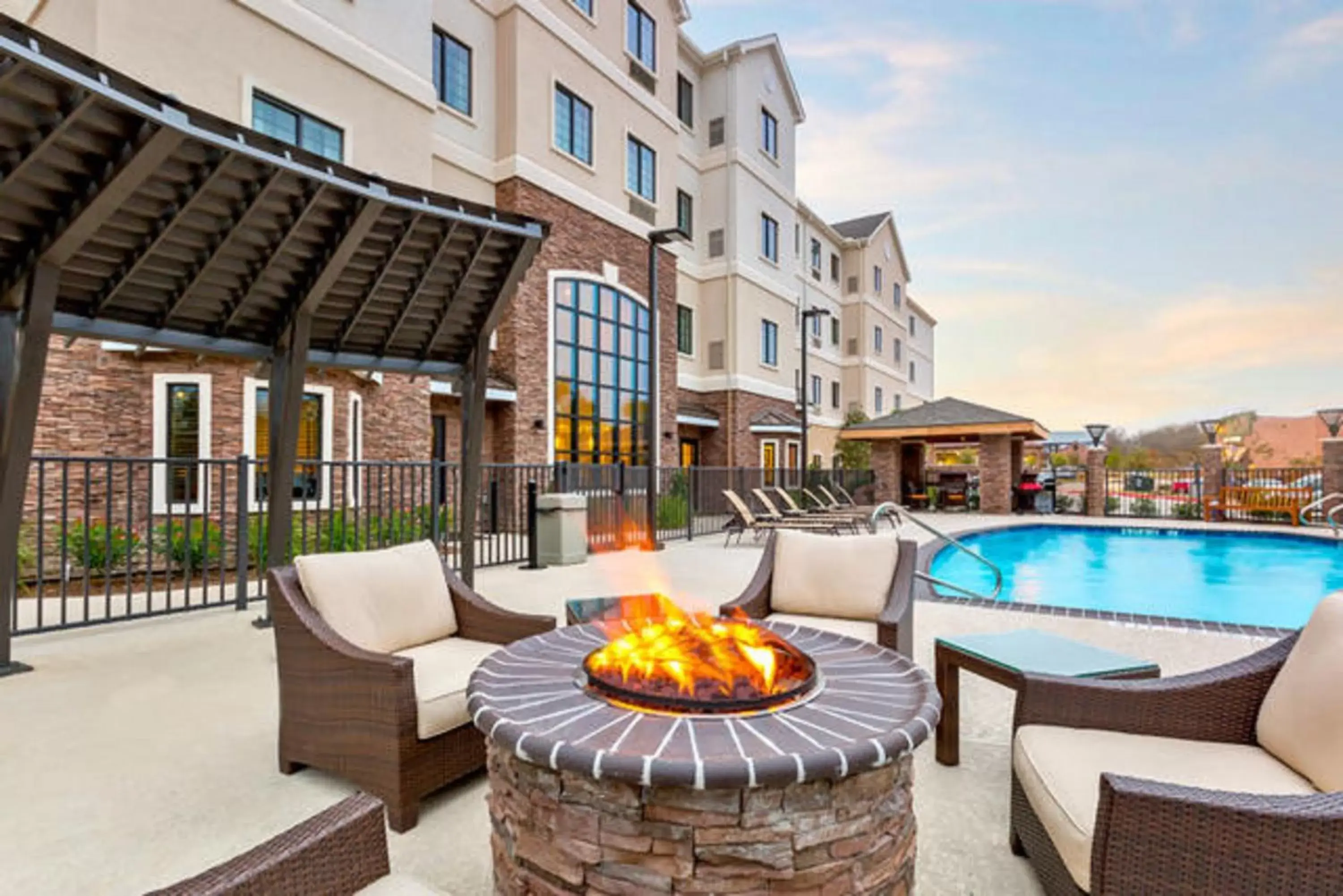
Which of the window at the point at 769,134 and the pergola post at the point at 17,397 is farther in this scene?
the window at the point at 769,134

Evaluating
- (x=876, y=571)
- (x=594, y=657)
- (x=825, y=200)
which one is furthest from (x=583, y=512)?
(x=825, y=200)

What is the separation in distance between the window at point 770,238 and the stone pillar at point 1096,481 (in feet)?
38.6

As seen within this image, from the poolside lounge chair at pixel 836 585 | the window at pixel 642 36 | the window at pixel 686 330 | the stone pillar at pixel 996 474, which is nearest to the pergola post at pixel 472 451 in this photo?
the poolside lounge chair at pixel 836 585

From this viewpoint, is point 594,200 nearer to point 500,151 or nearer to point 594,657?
point 500,151

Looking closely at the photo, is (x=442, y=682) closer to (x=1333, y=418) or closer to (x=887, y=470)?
(x=887, y=470)

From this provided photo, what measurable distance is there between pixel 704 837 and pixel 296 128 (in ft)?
39.1

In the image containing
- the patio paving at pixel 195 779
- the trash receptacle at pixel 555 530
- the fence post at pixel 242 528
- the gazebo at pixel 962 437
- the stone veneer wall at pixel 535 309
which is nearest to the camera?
the patio paving at pixel 195 779

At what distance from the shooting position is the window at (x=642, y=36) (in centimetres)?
1659

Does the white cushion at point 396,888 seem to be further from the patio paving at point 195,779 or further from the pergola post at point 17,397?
the pergola post at point 17,397

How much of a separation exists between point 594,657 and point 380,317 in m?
4.92

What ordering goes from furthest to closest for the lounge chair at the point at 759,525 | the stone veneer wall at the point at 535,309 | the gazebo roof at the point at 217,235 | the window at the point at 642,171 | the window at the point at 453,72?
the window at the point at 642,171, the stone veneer wall at the point at 535,309, the window at the point at 453,72, the lounge chair at the point at 759,525, the gazebo roof at the point at 217,235

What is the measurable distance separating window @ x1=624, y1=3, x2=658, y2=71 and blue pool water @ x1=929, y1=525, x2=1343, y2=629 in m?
14.7

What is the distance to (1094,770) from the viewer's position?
Answer: 1.88 m

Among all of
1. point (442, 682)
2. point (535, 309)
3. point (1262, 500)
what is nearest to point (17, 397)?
point (442, 682)
